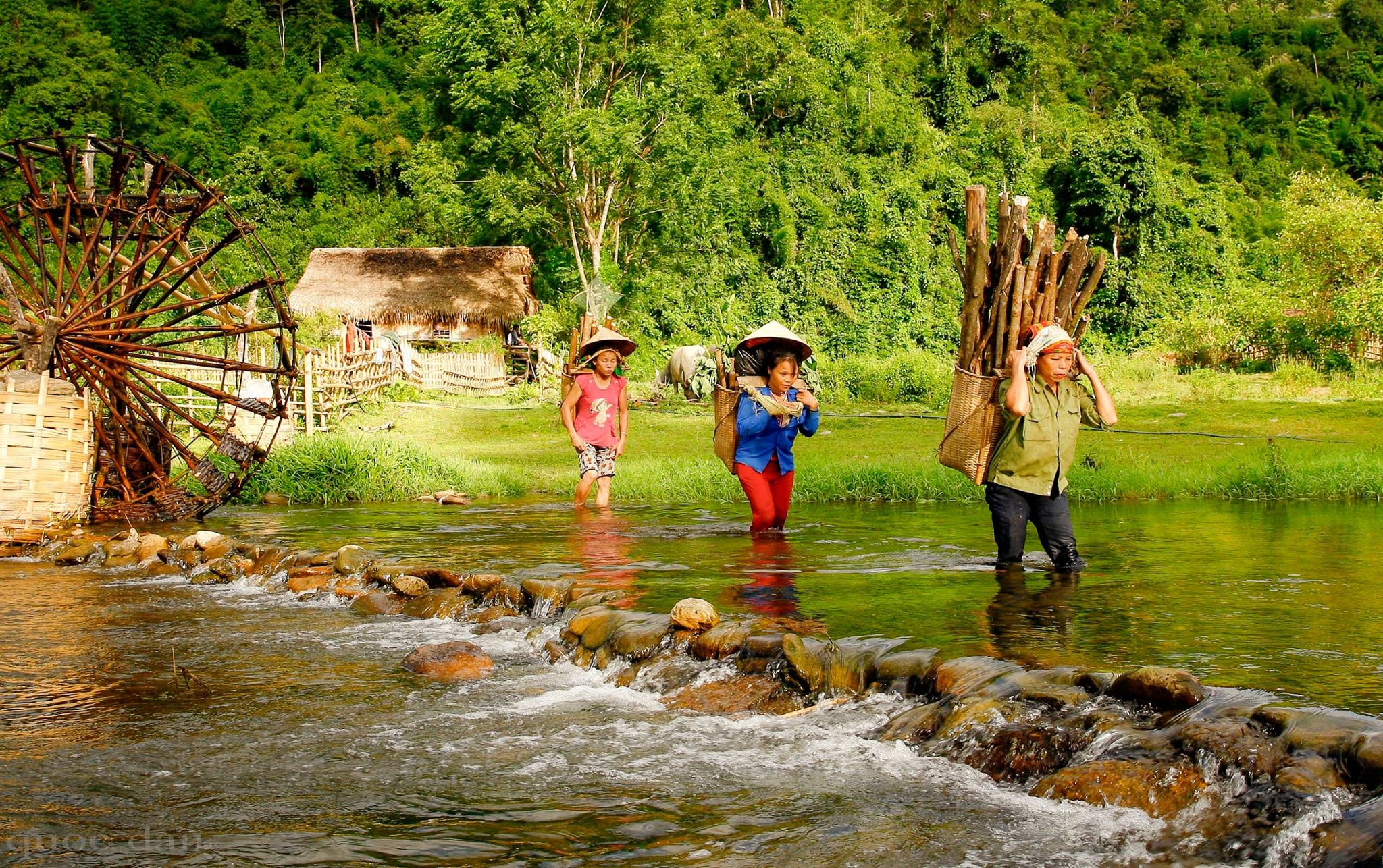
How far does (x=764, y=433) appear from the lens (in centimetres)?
1016

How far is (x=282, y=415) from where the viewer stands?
14.2 meters

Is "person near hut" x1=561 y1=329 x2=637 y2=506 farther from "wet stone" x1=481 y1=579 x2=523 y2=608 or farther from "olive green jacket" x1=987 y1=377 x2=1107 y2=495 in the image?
"olive green jacket" x1=987 y1=377 x2=1107 y2=495

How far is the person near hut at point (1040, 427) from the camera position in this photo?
313 inches

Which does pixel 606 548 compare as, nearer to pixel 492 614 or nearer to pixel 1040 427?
pixel 492 614

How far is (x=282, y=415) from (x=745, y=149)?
3386 centimetres

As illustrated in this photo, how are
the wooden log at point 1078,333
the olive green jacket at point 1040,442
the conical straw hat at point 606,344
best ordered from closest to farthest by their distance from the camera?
the olive green jacket at point 1040,442, the wooden log at point 1078,333, the conical straw hat at point 606,344

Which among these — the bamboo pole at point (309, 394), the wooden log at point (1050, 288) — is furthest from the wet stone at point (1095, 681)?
the bamboo pole at point (309, 394)

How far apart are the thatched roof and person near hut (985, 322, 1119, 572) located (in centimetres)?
3219

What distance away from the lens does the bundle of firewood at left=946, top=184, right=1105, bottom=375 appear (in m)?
8.36

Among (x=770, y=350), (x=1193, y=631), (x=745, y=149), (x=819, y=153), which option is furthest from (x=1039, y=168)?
(x=1193, y=631)

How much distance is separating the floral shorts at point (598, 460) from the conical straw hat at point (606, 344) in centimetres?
97

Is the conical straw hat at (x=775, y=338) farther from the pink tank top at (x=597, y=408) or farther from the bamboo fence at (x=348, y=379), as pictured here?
the bamboo fence at (x=348, y=379)

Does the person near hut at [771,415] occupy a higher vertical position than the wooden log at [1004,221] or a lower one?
lower

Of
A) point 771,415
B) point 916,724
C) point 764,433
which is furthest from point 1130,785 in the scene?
point 764,433
